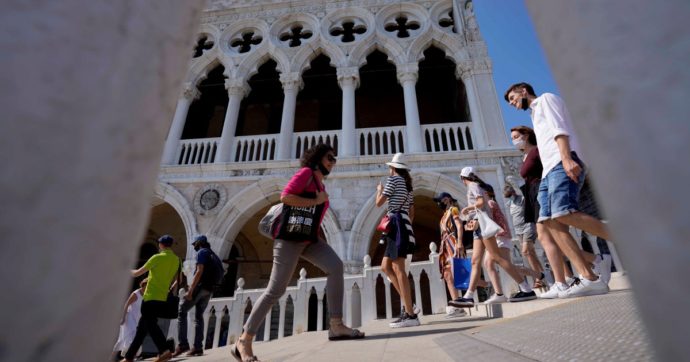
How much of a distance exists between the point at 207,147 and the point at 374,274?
5.14m

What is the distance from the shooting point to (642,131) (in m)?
0.27

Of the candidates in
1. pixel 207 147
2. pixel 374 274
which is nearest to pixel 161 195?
pixel 207 147

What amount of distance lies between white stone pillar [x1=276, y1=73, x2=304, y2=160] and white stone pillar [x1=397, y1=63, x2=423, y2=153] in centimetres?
242

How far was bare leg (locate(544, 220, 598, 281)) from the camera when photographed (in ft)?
6.54

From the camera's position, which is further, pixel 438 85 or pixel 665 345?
pixel 438 85

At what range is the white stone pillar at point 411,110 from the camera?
678 cm

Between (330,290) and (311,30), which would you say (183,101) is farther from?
(330,290)

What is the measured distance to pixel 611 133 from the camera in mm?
296

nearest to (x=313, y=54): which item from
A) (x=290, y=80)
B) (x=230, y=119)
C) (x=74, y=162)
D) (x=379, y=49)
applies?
(x=290, y=80)

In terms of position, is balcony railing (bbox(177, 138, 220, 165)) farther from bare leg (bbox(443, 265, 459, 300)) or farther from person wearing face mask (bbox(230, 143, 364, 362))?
person wearing face mask (bbox(230, 143, 364, 362))

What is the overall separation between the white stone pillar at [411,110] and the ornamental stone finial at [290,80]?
7.75ft

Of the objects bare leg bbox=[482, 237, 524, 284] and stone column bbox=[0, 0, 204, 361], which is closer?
stone column bbox=[0, 0, 204, 361]

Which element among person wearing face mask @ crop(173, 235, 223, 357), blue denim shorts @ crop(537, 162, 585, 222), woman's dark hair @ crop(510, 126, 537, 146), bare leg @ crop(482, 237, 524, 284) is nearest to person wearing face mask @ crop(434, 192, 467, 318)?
bare leg @ crop(482, 237, 524, 284)

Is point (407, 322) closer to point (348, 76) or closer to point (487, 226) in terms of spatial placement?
point (487, 226)
